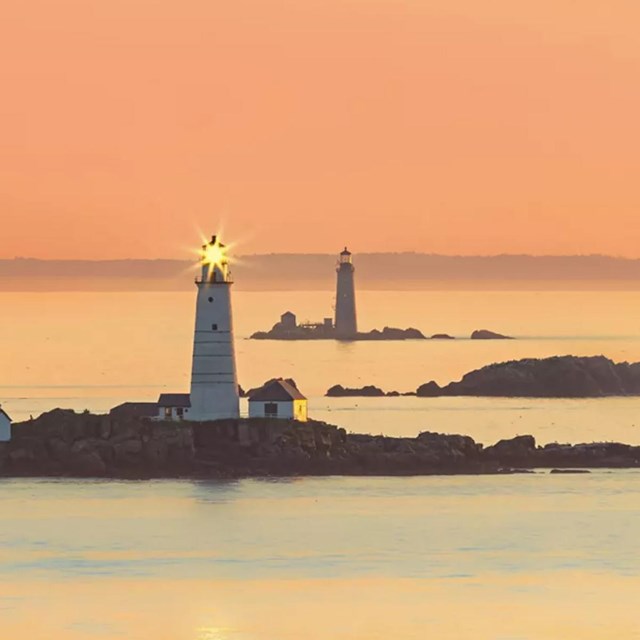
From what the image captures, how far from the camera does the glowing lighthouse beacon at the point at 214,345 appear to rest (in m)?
92.1

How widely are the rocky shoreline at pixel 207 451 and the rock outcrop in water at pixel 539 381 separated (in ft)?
232

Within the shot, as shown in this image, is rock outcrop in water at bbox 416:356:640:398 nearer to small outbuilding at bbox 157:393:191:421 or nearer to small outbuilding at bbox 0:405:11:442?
small outbuilding at bbox 157:393:191:421

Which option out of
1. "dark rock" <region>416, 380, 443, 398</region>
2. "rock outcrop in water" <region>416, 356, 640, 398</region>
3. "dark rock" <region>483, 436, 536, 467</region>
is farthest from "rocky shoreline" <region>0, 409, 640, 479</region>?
"dark rock" <region>416, 380, 443, 398</region>

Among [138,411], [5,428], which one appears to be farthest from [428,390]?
[5,428]

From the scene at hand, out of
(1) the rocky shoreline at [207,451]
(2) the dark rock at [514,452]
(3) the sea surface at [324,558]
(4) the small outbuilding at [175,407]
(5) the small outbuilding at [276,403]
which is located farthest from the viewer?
(2) the dark rock at [514,452]

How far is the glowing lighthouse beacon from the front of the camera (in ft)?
302

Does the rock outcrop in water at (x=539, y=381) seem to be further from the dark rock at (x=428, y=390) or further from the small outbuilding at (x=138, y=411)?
the small outbuilding at (x=138, y=411)

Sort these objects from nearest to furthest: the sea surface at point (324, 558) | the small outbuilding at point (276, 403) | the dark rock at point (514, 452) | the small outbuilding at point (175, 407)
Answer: the sea surface at point (324, 558), the small outbuilding at point (175, 407), the small outbuilding at point (276, 403), the dark rock at point (514, 452)

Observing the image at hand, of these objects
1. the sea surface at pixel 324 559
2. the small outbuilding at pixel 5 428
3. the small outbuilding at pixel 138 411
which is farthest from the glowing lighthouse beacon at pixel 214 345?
the small outbuilding at pixel 5 428

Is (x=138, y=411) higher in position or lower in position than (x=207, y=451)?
higher

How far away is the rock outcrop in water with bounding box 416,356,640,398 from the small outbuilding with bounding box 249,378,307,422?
71.9 meters

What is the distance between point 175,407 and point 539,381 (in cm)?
7683

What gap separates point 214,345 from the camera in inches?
3634

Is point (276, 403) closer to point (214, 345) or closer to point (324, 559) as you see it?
point (214, 345)
